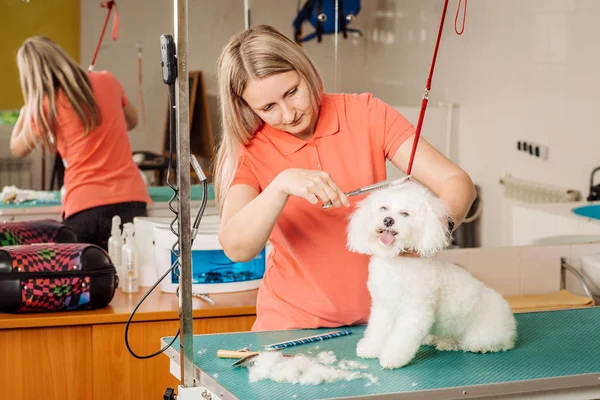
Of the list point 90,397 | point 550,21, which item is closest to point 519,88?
point 550,21

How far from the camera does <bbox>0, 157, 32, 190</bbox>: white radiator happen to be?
3401 mm

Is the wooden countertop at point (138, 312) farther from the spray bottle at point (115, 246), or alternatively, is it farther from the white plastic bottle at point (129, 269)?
the spray bottle at point (115, 246)

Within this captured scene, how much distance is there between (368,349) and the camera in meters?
1.67

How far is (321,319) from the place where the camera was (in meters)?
1.91

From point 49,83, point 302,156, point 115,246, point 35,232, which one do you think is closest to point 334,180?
point 302,156

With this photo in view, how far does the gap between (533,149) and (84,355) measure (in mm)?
1886

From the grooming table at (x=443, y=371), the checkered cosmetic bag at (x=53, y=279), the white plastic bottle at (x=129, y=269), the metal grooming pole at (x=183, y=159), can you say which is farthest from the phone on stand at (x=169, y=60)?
the white plastic bottle at (x=129, y=269)

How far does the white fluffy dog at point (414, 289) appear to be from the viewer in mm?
1626

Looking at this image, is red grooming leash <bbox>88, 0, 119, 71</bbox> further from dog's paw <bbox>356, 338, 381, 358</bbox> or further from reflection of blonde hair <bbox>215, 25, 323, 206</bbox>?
dog's paw <bbox>356, 338, 381, 358</bbox>

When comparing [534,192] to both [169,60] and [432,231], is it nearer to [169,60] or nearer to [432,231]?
[432,231]

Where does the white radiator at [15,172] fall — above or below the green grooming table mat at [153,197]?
above

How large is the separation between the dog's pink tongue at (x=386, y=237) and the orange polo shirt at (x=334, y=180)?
27cm

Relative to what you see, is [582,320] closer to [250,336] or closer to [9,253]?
[250,336]

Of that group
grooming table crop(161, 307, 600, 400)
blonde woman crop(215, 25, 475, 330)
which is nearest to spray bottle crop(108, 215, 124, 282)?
blonde woman crop(215, 25, 475, 330)
